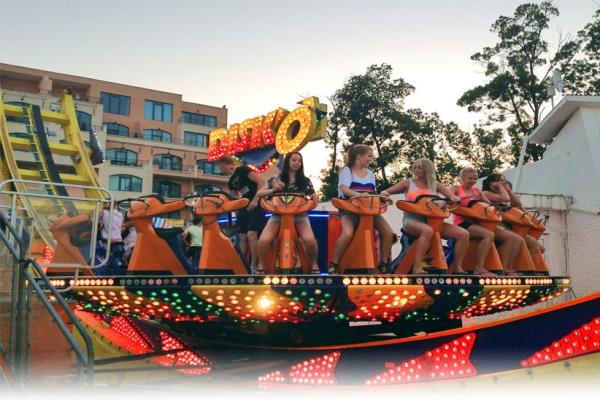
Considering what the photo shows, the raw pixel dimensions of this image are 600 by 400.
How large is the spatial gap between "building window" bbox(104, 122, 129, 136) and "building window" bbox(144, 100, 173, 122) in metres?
2.19

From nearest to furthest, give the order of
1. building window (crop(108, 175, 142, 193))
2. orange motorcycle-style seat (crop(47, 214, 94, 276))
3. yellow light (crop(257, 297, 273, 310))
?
1. yellow light (crop(257, 297, 273, 310))
2. orange motorcycle-style seat (crop(47, 214, 94, 276))
3. building window (crop(108, 175, 142, 193))

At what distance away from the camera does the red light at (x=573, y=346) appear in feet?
15.5

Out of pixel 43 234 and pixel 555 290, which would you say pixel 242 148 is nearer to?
pixel 43 234

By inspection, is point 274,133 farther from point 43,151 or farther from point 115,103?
point 115,103

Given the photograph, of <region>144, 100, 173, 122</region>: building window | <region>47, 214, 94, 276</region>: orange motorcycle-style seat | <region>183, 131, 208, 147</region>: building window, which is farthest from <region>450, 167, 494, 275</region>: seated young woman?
<region>144, 100, 173, 122</region>: building window

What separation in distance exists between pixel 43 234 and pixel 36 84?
41.3 m

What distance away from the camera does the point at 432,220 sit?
5.55 meters

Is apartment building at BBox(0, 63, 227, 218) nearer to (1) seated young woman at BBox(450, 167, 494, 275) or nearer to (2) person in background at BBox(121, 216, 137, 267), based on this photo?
(2) person in background at BBox(121, 216, 137, 267)

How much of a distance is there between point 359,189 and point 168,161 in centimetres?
4335

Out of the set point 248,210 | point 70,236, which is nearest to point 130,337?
point 70,236

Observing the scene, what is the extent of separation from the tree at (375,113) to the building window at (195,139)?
19.1 m

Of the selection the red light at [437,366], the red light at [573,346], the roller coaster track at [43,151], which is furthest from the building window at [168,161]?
the red light at [573,346]

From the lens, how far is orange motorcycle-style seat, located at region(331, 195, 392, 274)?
17.4 feet

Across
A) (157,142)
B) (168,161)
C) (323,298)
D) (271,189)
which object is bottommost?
A: (323,298)
